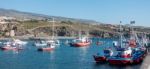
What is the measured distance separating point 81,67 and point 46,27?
159101 millimetres

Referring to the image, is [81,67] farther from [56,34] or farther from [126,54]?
[56,34]

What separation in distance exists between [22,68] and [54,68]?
318 centimetres

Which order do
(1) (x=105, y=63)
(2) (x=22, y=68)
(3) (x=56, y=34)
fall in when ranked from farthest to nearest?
1. (3) (x=56, y=34)
2. (1) (x=105, y=63)
3. (2) (x=22, y=68)

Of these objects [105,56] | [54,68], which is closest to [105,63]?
[105,56]

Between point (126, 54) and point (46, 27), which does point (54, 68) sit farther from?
point (46, 27)

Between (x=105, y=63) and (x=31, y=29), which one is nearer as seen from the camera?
(x=105, y=63)

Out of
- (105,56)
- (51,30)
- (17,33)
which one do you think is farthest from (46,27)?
(105,56)

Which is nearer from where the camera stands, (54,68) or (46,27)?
(54,68)

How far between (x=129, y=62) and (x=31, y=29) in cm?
15664

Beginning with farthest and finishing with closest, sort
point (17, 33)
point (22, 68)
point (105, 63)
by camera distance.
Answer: point (17, 33)
point (105, 63)
point (22, 68)

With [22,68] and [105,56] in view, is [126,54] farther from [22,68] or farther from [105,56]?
[22,68]

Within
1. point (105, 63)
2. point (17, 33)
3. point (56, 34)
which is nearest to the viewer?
point (105, 63)

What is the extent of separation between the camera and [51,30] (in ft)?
650

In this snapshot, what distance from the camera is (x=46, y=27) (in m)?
198
